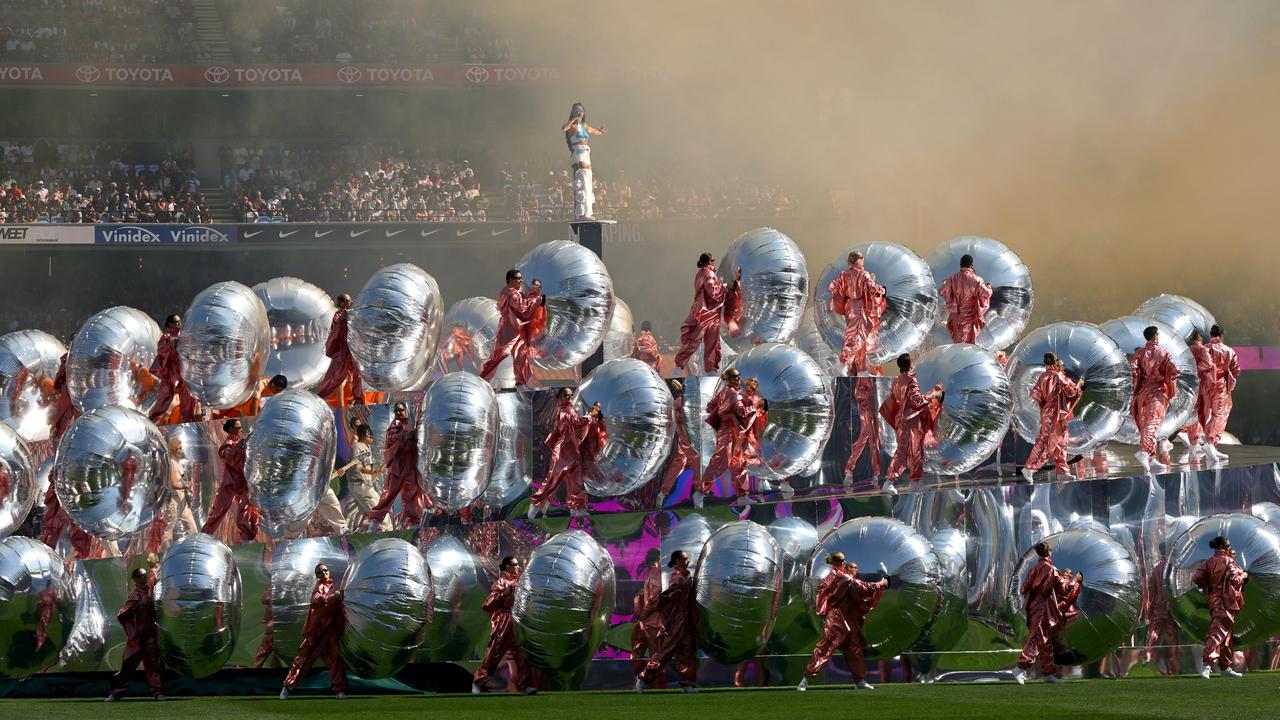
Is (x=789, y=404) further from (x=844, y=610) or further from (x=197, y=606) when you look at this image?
(x=197, y=606)

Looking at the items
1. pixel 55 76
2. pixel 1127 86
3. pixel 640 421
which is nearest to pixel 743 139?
pixel 1127 86

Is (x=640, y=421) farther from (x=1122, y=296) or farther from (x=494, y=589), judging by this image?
(x=1122, y=296)

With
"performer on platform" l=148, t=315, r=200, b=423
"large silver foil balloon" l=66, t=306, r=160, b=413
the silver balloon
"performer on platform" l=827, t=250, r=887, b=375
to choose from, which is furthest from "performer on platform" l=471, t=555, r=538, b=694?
the silver balloon

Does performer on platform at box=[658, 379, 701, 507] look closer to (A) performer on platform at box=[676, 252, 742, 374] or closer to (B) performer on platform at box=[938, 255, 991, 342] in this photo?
(A) performer on platform at box=[676, 252, 742, 374]

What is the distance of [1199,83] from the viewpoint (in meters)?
27.8

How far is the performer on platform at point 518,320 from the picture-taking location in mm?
14602

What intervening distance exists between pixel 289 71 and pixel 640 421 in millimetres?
19699

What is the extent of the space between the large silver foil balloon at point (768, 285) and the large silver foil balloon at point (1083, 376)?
2.01 metres

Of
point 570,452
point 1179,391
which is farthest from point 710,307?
point 1179,391

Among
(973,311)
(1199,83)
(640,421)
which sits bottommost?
(640,421)

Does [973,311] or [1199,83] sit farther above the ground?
[1199,83]

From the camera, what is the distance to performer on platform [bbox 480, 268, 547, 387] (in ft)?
47.9

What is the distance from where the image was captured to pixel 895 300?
612 inches

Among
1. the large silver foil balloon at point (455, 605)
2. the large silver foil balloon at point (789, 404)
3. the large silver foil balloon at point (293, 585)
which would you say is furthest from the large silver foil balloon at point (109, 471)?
the large silver foil balloon at point (789, 404)
